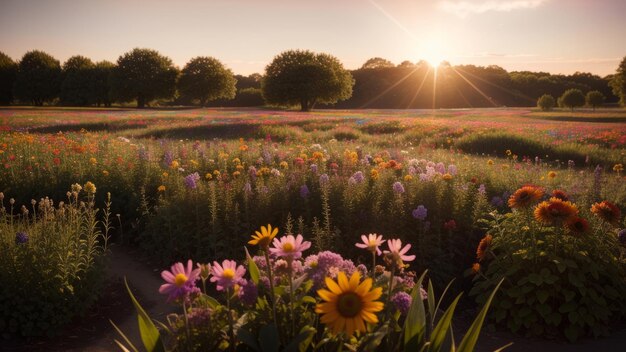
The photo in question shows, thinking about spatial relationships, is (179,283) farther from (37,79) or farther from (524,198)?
(37,79)

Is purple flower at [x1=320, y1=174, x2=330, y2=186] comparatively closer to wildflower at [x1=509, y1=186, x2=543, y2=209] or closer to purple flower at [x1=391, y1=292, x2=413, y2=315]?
wildflower at [x1=509, y1=186, x2=543, y2=209]

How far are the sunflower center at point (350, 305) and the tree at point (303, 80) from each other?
1727 inches

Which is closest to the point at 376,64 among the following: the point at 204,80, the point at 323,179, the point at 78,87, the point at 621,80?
the point at 204,80

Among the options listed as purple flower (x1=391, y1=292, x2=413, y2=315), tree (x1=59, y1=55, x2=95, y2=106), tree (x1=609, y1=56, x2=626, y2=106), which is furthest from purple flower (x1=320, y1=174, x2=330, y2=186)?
tree (x1=59, y1=55, x2=95, y2=106)

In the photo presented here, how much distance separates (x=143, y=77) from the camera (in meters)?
52.9

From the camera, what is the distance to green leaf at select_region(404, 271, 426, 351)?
203cm

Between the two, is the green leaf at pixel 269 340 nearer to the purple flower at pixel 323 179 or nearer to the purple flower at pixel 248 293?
the purple flower at pixel 248 293

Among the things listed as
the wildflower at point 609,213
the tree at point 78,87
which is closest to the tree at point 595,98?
the wildflower at point 609,213

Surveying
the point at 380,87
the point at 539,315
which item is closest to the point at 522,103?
the point at 380,87

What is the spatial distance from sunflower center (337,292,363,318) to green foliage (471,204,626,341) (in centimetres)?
291

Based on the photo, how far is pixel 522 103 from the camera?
57.3 m

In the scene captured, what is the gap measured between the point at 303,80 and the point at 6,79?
122 feet

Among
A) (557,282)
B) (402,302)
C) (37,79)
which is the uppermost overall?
(37,79)

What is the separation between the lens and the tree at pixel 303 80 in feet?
148
